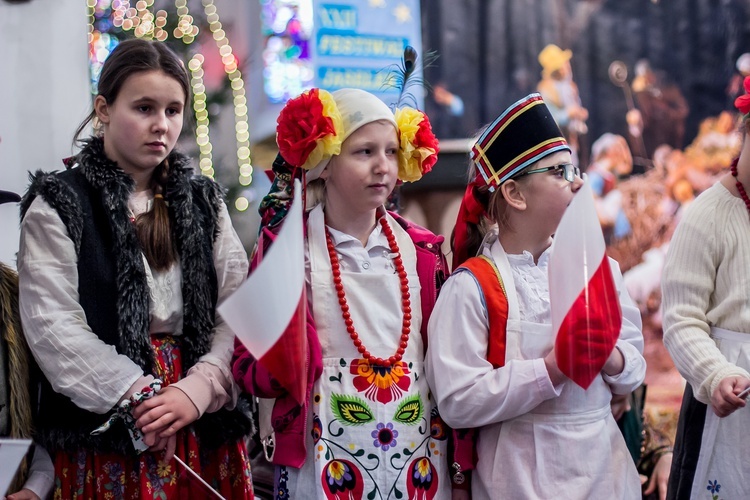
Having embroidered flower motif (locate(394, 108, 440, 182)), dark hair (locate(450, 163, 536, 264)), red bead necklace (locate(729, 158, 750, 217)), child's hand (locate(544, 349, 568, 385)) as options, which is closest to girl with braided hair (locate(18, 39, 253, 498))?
embroidered flower motif (locate(394, 108, 440, 182))

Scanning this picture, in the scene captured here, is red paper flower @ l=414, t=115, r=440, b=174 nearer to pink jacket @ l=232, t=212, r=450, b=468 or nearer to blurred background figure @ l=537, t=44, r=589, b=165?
pink jacket @ l=232, t=212, r=450, b=468

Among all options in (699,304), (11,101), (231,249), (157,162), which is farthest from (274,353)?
(11,101)

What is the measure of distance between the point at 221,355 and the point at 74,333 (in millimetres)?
340

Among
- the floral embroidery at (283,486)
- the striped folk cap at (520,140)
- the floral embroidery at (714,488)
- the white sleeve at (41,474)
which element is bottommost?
the floral embroidery at (714,488)

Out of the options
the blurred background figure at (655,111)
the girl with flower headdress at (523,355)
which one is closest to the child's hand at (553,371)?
the girl with flower headdress at (523,355)

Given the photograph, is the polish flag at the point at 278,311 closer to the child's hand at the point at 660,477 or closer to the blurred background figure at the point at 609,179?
the child's hand at the point at 660,477

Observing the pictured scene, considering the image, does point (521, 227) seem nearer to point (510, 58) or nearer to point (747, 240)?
point (747, 240)

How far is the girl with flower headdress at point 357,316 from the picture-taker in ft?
6.64

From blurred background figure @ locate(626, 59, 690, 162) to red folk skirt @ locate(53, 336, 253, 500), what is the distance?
16.9ft

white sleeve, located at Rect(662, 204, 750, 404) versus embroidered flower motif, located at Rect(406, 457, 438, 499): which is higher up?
white sleeve, located at Rect(662, 204, 750, 404)

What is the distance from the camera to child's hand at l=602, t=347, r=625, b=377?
206cm

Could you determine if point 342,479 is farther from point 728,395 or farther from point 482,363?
point 728,395

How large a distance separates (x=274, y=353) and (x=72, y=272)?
1.84 ft

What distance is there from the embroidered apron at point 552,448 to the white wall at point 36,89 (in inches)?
66.5
